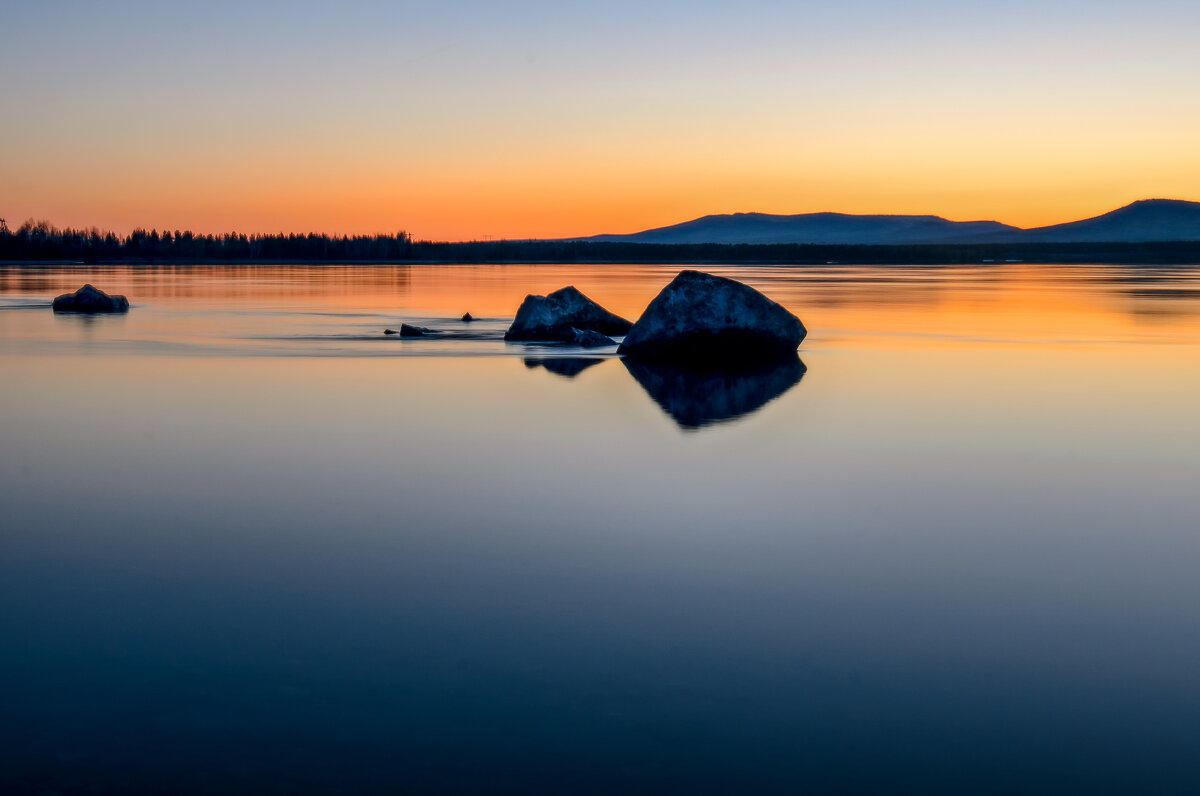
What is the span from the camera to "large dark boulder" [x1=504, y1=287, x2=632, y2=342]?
20.1m

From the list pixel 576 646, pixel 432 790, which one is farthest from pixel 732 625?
pixel 432 790

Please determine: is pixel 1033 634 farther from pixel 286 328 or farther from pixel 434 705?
pixel 286 328

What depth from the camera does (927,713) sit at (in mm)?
3725

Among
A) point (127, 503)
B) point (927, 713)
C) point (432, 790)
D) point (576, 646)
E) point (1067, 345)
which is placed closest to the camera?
point (432, 790)

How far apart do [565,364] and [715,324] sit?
224 cm

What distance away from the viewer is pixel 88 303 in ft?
87.6

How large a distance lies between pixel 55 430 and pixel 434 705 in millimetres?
7252

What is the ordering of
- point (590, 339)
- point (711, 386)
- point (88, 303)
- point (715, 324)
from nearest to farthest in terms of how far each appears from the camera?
1. point (711, 386)
2. point (715, 324)
3. point (590, 339)
4. point (88, 303)

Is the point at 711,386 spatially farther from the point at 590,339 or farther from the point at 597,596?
the point at 597,596

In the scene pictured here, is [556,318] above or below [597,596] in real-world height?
above

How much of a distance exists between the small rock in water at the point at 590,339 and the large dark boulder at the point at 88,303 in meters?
13.6

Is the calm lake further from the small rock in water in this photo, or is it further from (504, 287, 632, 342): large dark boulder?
(504, 287, 632, 342): large dark boulder

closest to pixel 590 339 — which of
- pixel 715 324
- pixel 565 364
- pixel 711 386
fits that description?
pixel 565 364

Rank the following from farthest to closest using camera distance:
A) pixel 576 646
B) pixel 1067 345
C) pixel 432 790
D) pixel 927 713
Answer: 1. pixel 1067 345
2. pixel 576 646
3. pixel 927 713
4. pixel 432 790
